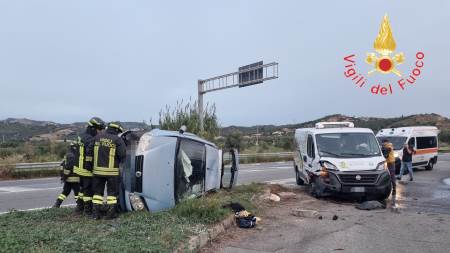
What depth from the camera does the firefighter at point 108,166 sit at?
26.1 feet

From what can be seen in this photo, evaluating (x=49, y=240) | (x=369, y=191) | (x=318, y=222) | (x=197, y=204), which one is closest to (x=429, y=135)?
(x=369, y=191)

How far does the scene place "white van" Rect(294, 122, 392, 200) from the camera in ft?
39.8

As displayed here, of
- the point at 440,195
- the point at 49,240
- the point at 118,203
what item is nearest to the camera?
the point at 49,240

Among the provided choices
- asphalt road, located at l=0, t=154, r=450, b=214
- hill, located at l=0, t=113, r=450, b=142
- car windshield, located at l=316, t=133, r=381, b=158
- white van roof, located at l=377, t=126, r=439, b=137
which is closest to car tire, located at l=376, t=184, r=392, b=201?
asphalt road, located at l=0, t=154, r=450, b=214

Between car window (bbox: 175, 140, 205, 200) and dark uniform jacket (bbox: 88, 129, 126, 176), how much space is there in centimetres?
108

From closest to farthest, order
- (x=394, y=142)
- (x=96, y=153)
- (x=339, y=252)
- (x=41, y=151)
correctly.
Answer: (x=339, y=252)
(x=96, y=153)
(x=394, y=142)
(x=41, y=151)

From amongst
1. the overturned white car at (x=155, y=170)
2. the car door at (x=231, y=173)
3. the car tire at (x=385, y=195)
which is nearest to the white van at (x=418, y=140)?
the car tire at (x=385, y=195)

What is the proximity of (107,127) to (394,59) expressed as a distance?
12292mm

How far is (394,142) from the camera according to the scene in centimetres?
2256

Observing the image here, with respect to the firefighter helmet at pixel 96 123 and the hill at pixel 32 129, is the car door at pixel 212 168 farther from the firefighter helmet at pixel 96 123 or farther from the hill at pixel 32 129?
the hill at pixel 32 129

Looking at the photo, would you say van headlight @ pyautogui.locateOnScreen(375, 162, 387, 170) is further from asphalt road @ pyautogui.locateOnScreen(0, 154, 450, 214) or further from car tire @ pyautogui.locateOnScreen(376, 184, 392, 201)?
asphalt road @ pyautogui.locateOnScreen(0, 154, 450, 214)

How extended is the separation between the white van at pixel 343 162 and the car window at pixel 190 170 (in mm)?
4245

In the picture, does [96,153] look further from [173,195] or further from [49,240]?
[49,240]

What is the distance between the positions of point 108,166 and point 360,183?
6887 mm
